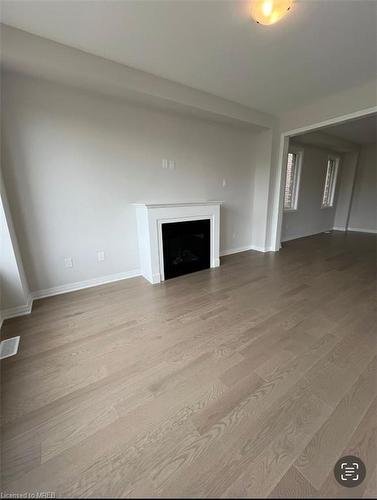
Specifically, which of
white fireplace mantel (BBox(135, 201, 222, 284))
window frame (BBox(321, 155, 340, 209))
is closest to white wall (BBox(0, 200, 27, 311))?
white fireplace mantel (BBox(135, 201, 222, 284))

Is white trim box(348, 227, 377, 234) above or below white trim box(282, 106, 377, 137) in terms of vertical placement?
below

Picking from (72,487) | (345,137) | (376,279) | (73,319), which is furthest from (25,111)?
(345,137)

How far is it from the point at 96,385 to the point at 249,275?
2415 millimetres

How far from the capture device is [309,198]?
18.2ft

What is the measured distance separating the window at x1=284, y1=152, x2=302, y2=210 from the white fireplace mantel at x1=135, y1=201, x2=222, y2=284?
2.92 metres

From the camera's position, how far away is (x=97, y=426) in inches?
43.9

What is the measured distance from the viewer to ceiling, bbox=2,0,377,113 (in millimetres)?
1589

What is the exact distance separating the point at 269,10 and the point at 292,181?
13.7ft

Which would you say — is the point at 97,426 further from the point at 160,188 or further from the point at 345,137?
the point at 345,137

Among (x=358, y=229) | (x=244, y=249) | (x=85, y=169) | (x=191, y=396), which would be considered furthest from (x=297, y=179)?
(x=191, y=396)

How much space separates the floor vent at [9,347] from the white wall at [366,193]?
847cm

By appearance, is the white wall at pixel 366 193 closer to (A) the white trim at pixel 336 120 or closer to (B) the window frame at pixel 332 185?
(B) the window frame at pixel 332 185

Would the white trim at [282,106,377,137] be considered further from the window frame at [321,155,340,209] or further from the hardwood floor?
the window frame at [321,155,340,209]

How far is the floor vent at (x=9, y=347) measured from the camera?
1.64 metres
